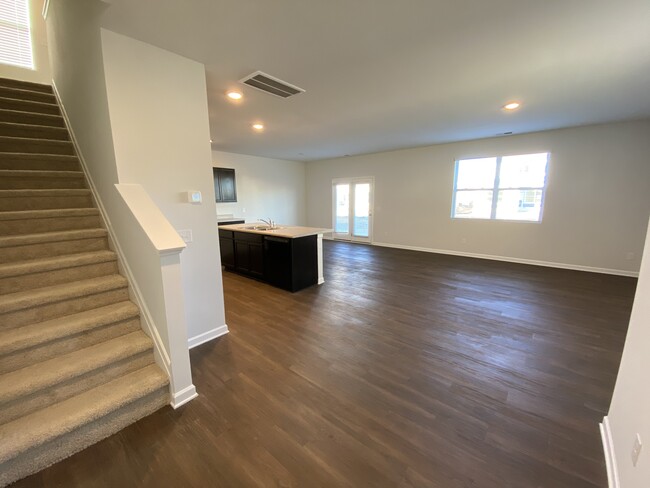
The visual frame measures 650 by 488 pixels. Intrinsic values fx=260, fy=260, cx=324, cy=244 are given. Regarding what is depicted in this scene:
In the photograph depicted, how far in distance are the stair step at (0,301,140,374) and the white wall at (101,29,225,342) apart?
0.55 meters

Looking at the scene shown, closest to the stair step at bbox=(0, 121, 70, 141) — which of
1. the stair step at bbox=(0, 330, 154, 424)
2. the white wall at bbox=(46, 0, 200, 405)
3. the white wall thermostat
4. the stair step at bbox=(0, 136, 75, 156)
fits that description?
the stair step at bbox=(0, 136, 75, 156)

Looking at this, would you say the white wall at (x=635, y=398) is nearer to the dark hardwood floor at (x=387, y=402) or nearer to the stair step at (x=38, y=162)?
the dark hardwood floor at (x=387, y=402)

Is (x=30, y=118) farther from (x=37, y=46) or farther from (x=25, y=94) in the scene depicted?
(x=37, y=46)

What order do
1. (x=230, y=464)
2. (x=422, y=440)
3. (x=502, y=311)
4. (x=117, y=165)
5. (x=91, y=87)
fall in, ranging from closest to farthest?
1. (x=230, y=464)
2. (x=422, y=440)
3. (x=117, y=165)
4. (x=91, y=87)
5. (x=502, y=311)

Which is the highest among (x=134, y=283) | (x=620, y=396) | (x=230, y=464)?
(x=134, y=283)

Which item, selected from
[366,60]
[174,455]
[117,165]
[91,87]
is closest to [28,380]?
[174,455]

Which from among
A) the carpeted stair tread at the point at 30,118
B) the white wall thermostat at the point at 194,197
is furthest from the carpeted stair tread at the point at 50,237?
the carpeted stair tread at the point at 30,118

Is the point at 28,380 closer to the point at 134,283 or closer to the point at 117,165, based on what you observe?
the point at 134,283

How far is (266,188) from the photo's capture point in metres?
7.94

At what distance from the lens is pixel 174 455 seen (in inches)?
58.3

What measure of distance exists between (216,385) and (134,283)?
1.04 metres

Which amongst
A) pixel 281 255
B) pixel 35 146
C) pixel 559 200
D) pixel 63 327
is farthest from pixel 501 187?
pixel 35 146

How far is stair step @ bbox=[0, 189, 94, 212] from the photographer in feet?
7.36

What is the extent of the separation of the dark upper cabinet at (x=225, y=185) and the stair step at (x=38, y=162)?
3.71 meters
